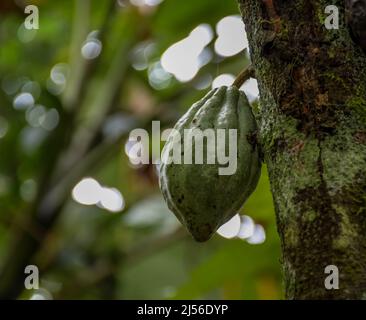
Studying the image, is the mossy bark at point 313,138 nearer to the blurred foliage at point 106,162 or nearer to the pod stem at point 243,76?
the pod stem at point 243,76

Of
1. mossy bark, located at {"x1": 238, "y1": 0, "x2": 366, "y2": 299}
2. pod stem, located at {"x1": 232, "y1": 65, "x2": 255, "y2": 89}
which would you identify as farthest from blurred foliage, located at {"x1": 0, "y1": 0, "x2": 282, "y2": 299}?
mossy bark, located at {"x1": 238, "y1": 0, "x2": 366, "y2": 299}

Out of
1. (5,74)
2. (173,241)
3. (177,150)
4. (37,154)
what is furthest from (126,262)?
(177,150)

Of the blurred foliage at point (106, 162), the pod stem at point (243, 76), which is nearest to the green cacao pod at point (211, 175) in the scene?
the pod stem at point (243, 76)

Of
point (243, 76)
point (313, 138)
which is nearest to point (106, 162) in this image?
point (243, 76)

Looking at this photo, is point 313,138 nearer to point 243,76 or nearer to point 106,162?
point 243,76

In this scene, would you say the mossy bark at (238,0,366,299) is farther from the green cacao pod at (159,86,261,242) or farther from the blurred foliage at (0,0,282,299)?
the blurred foliage at (0,0,282,299)
